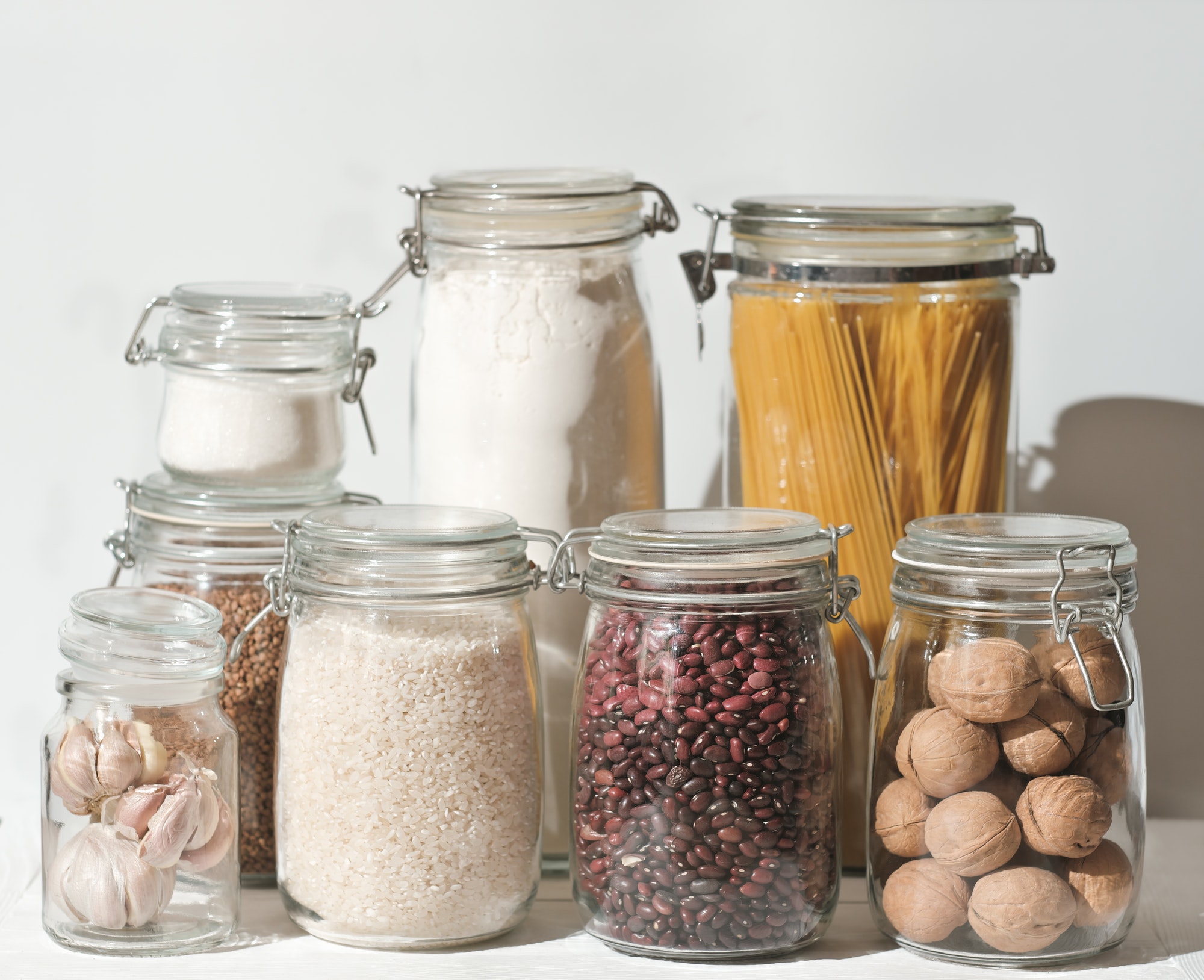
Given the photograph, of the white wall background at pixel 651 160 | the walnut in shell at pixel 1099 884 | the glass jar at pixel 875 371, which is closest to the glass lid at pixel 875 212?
the glass jar at pixel 875 371

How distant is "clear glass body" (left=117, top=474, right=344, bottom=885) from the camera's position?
86 centimetres

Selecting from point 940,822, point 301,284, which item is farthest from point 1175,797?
point 301,284

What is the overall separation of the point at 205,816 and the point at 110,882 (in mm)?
59

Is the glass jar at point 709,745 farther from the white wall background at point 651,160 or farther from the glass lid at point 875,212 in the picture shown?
the white wall background at point 651,160

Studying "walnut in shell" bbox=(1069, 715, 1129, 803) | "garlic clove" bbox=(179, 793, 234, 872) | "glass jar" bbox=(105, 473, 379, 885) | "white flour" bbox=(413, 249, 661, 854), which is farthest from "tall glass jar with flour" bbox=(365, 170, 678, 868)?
"walnut in shell" bbox=(1069, 715, 1129, 803)

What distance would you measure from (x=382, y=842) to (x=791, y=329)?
39cm

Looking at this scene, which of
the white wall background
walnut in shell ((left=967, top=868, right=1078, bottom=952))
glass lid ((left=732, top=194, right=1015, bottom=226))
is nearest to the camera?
walnut in shell ((left=967, top=868, right=1078, bottom=952))

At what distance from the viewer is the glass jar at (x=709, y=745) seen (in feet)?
2.37

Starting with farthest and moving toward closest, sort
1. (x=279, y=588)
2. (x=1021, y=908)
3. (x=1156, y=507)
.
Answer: (x=1156, y=507) → (x=279, y=588) → (x=1021, y=908)

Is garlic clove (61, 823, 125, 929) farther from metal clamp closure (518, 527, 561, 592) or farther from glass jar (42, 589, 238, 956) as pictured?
metal clamp closure (518, 527, 561, 592)

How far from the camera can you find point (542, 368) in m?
0.85

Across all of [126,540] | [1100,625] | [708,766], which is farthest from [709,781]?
[126,540]

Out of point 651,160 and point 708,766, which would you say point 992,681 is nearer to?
point 708,766

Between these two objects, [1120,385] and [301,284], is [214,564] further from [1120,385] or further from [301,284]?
[1120,385]
